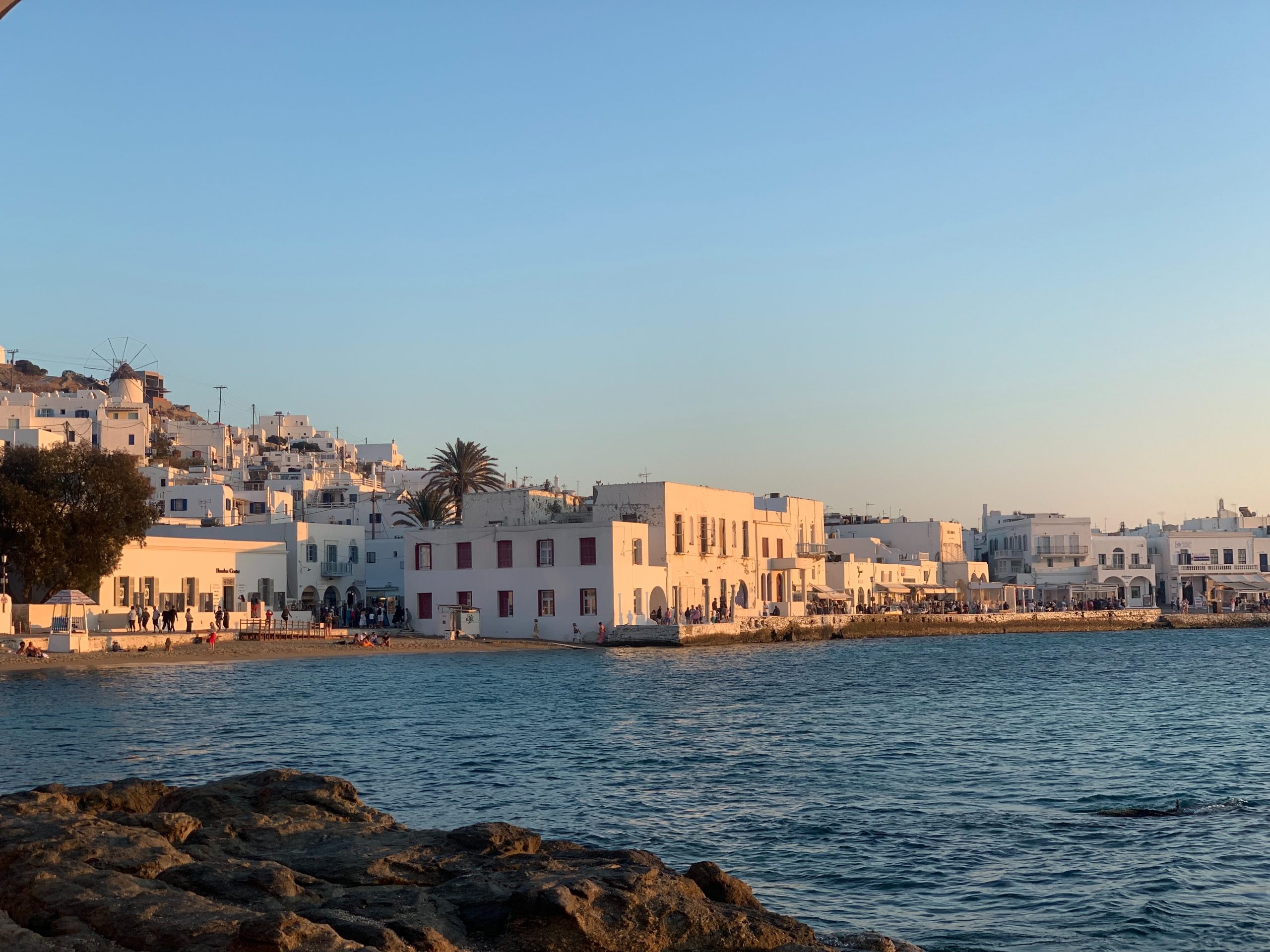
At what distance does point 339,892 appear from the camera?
411 inches

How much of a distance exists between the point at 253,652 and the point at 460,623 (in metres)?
12.9

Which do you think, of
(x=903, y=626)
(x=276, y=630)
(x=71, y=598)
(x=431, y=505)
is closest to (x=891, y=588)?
(x=903, y=626)

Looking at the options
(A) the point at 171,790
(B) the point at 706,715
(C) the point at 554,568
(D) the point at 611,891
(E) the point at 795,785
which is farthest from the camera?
(C) the point at 554,568

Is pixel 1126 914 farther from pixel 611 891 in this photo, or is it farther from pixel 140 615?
pixel 140 615

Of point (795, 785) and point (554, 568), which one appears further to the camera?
point (554, 568)

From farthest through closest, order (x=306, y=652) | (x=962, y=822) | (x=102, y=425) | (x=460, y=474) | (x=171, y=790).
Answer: (x=102, y=425) → (x=460, y=474) → (x=306, y=652) → (x=962, y=822) → (x=171, y=790)

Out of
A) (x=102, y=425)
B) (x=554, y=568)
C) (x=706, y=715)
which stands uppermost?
(x=102, y=425)

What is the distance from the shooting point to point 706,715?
105 ft

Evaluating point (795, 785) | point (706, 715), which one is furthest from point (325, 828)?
point (706, 715)

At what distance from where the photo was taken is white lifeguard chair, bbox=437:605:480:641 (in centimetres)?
6162

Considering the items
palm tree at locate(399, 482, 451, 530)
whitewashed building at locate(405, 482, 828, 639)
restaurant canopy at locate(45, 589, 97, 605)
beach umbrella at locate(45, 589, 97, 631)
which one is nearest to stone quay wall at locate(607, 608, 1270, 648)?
whitewashed building at locate(405, 482, 828, 639)

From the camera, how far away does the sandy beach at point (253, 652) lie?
4262cm

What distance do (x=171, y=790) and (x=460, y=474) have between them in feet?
196

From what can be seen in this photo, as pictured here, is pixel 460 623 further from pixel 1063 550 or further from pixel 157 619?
pixel 1063 550
